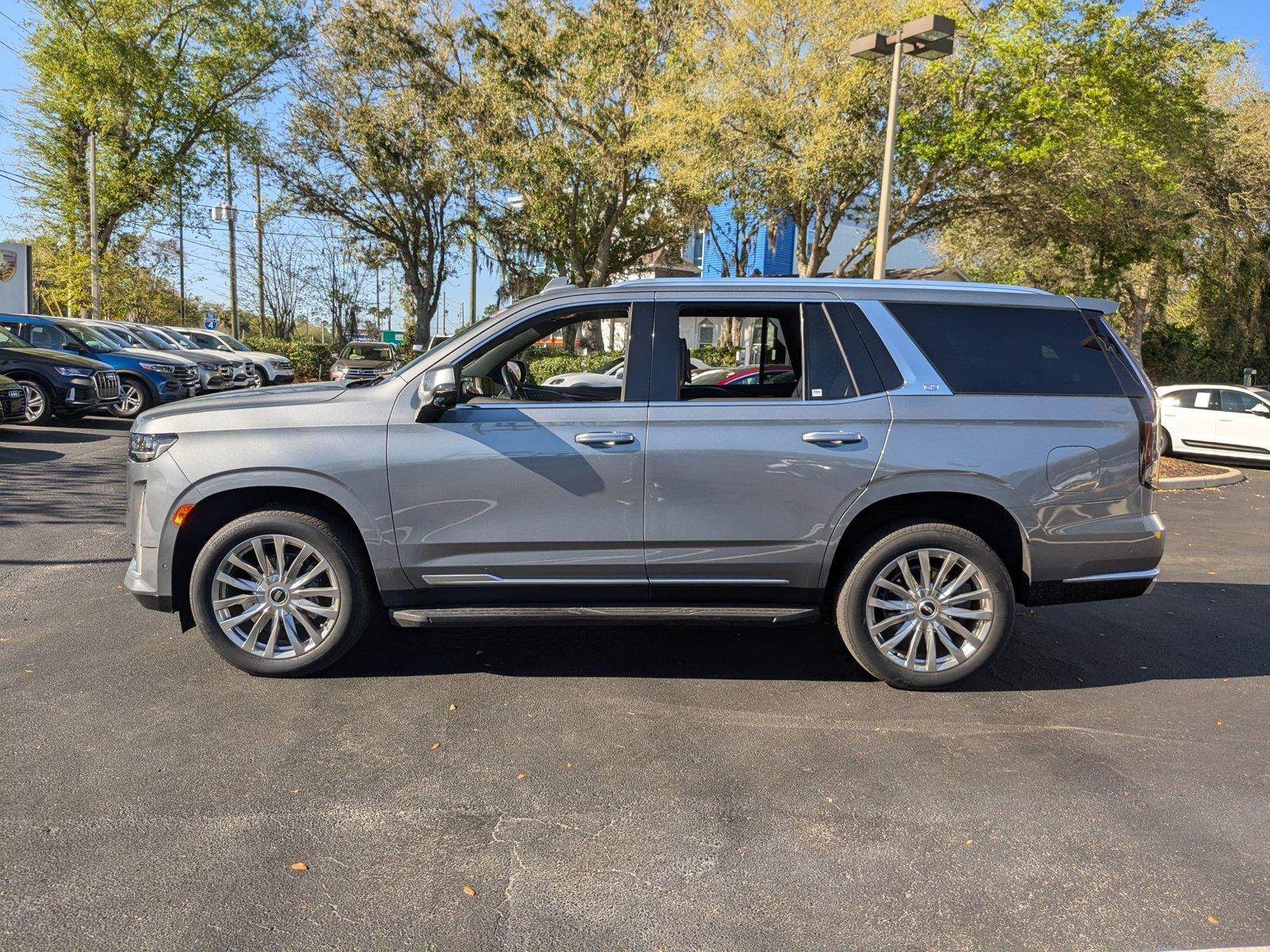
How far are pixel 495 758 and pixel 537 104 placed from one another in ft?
80.9

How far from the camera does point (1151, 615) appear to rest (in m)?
6.25

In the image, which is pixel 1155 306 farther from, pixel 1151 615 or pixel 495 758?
pixel 495 758

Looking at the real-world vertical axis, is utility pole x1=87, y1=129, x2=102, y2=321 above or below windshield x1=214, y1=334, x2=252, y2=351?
above

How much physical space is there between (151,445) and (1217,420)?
682 inches

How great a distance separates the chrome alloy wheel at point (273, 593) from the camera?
4457 mm

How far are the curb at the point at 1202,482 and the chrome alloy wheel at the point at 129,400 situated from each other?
16104 millimetres

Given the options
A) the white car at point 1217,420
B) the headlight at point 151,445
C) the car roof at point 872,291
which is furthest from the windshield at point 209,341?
the car roof at point 872,291

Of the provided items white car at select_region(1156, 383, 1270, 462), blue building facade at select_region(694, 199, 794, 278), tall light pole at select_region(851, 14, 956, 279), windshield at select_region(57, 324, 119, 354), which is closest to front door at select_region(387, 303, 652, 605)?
tall light pole at select_region(851, 14, 956, 279)

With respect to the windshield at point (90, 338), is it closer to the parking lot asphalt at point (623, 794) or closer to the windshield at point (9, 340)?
the windshield at point (9, 340)

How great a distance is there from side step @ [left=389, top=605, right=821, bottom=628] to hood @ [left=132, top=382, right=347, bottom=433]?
111cm

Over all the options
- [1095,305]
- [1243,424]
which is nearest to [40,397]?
[1095,305]

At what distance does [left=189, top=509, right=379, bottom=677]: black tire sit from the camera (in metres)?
4.42

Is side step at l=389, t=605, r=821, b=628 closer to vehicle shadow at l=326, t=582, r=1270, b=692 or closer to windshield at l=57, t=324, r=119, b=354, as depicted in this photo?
vehicle shadow at l=326, t=582, r=1270, b=692

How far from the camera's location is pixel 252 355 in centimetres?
2342
